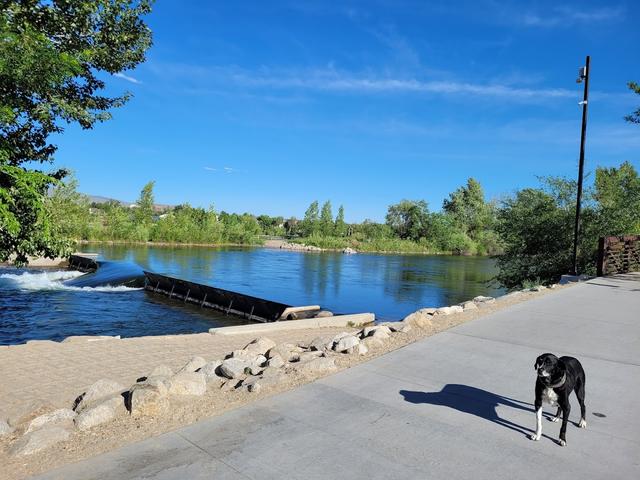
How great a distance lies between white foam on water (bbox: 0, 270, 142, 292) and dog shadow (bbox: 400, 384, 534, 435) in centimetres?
2318

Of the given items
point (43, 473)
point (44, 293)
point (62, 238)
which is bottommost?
point (44, 293)

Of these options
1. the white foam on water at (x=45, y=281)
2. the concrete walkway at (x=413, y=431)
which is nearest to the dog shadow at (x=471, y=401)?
the concrete walkway at (x=413, y=431)

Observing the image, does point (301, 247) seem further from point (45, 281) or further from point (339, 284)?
point (45, 281)

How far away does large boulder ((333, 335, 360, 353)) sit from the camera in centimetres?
666

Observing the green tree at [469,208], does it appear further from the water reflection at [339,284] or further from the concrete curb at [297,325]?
the concrete curb at [297,325]

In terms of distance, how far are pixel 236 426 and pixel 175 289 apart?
2047cm

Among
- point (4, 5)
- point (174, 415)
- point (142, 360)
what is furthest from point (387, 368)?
point (4, 5)

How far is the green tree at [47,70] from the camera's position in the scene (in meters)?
4.62

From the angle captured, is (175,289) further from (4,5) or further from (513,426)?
(513,426)

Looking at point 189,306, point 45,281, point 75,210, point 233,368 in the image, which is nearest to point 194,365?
point 233,368

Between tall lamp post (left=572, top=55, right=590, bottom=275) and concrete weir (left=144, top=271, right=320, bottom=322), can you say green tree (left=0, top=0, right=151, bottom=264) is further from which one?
tall lamp post (left=572, top=55, right=590, bottom=275)

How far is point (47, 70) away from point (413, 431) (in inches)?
199

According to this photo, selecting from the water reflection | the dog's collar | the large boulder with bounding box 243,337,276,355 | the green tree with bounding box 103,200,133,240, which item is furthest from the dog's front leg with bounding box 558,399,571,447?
the green tree with bounding box 103,200,133,240

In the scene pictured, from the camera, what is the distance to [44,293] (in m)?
22.8
